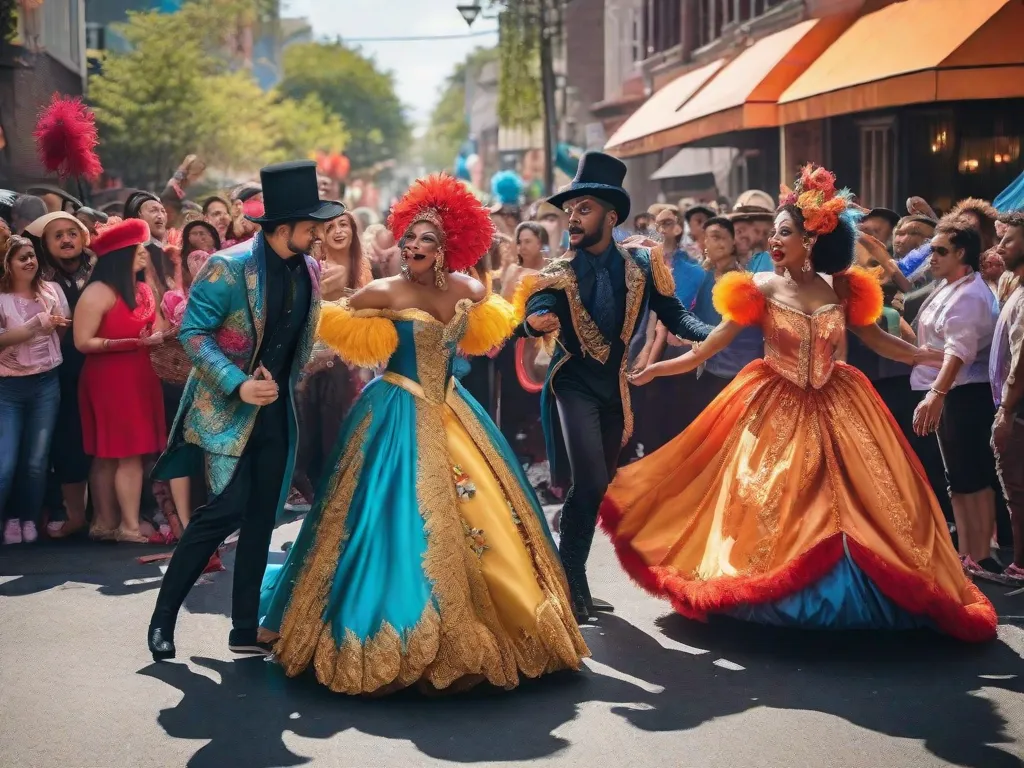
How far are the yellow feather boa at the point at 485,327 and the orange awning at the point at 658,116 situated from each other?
14635 millimetres

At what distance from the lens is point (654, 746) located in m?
5.41

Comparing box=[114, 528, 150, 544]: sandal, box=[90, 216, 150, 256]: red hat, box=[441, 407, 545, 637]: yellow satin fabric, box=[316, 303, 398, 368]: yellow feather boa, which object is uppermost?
box=[90, 216, 150, 256]: red hat

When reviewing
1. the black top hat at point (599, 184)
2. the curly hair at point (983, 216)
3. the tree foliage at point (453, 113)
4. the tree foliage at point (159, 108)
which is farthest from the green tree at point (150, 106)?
the tree foliage at point (453, 113)

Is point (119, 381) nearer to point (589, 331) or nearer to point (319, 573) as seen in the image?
point (589, 331)

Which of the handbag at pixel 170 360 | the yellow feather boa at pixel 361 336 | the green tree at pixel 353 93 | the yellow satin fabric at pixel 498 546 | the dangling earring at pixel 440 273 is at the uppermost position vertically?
the green tree at pixel 353 93

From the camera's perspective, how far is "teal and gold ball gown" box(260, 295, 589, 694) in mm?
5945

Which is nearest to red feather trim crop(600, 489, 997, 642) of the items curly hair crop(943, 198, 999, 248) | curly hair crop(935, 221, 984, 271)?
curly hair crop(935, 221, 984, 271)

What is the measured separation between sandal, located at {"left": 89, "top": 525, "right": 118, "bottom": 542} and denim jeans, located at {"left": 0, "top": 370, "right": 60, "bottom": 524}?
39 centimetres

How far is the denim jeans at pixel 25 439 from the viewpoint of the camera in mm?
9391

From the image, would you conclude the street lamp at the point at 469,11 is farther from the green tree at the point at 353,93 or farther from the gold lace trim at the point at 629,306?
the green tree at the point at 353,93

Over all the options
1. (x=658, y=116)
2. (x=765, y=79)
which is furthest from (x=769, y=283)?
(x=658, y=116)

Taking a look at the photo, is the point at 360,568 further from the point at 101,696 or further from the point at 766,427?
the point at 766,427

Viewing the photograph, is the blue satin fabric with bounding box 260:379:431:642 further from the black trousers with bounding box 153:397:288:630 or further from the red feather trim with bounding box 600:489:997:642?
the red feather trim with bounding box 600:489:997:642

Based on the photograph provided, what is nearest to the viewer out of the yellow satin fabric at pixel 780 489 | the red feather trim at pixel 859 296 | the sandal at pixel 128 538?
the yellow satin fabric at pixel 780 489
